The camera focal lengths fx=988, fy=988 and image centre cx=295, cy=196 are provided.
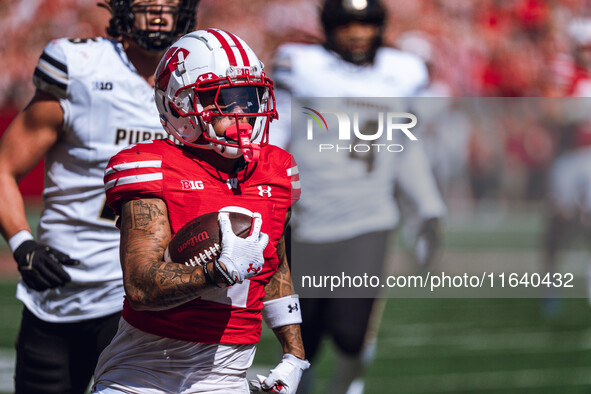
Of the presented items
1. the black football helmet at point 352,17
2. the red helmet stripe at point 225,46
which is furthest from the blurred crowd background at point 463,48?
Answer: the red helmet stripe at point 225,46

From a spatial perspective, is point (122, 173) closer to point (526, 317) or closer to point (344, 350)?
point (344, 350)

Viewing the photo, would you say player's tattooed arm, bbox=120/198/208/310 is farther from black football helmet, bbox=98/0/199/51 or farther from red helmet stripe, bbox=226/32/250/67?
black football helmet, bbox=98/0/199/51

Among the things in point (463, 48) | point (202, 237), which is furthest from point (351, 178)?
point (463, 48)

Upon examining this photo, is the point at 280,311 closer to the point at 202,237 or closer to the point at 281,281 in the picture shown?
the point at 281,281

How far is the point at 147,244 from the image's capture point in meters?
2.49

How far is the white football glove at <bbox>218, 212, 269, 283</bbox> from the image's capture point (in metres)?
2.31

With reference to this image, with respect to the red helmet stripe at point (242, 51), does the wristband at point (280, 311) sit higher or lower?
lower

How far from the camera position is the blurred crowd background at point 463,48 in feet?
49.8

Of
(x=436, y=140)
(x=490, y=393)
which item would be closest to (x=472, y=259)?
(x=436, y=140)

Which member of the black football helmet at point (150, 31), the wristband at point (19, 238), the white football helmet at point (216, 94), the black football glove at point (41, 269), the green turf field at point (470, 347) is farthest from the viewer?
the green turf field at point (470, 347)

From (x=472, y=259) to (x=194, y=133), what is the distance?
1127 centimetres

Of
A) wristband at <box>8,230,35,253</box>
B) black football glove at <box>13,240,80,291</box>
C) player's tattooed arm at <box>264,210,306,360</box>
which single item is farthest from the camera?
wristband at <box>8,230,35,253</box>

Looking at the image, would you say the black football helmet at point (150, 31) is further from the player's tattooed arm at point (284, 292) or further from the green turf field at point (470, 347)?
the green turf field at point (470, 347)

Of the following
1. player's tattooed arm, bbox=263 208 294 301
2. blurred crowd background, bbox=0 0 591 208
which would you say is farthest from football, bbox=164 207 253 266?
blurred crowd background, bbox=0 0 591 208
